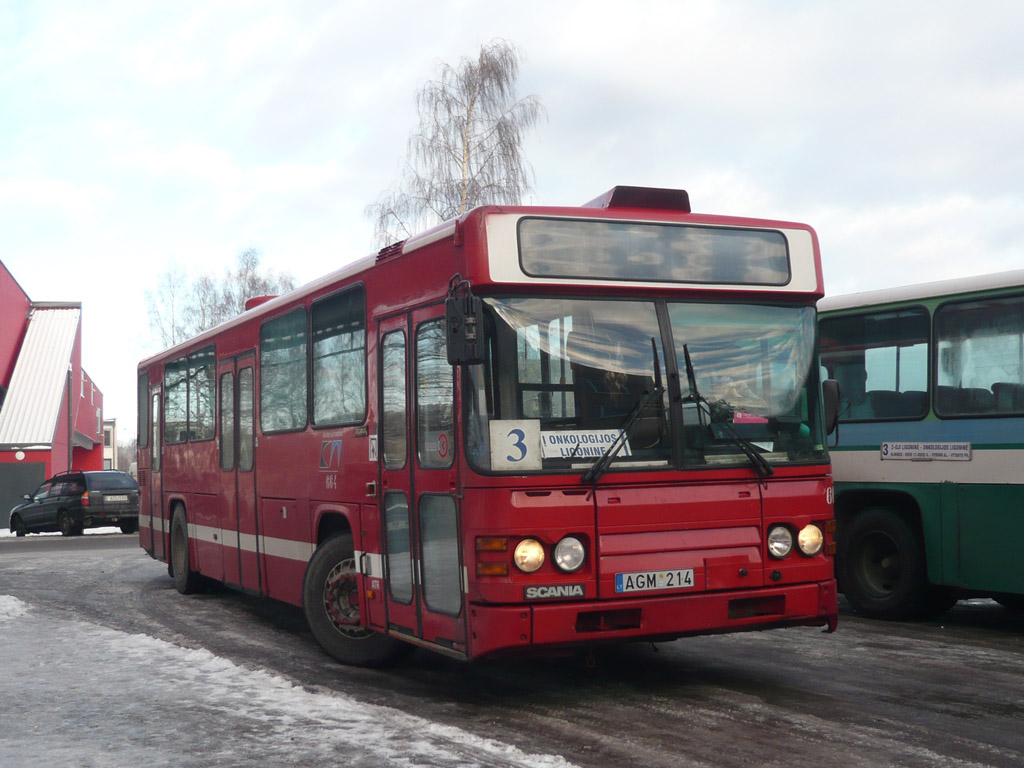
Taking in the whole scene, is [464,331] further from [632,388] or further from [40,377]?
[40,377]

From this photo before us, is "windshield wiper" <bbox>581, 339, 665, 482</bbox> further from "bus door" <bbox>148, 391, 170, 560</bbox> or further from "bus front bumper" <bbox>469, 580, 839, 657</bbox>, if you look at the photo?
"bus door" <bbox>148, 391, 170, 560</bbox>

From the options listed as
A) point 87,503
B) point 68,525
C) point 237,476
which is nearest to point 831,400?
point 237,476

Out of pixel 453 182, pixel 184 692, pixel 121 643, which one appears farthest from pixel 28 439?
pixel 184 692

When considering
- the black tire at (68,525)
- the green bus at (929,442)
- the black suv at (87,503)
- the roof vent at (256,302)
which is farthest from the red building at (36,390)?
the green bus at (929,442)

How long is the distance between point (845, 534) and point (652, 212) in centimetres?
497

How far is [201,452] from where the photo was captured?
1225 centimetres

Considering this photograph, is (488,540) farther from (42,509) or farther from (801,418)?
(42,509)

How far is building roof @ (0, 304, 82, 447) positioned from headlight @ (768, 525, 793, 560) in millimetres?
36081

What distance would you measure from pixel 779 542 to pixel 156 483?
9.46 m

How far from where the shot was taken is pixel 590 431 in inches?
261

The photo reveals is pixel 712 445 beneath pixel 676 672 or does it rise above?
above

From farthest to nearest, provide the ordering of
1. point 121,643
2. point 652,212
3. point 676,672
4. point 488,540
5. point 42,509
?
point 42,509, point 121,643, point 676,672, point 652,212, point 488,540

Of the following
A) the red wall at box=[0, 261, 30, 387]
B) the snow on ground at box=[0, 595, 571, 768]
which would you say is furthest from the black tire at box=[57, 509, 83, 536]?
the snow on ground at box=[0, 595, 571, 768]

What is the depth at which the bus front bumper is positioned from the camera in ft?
20.9
